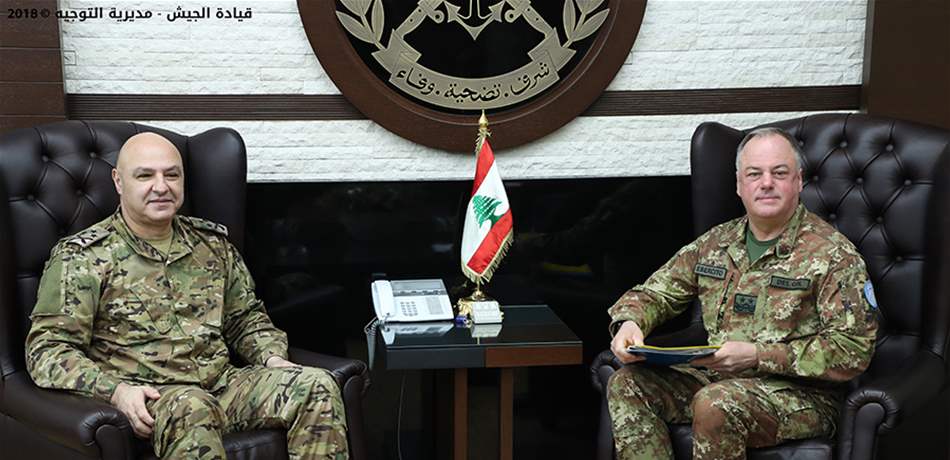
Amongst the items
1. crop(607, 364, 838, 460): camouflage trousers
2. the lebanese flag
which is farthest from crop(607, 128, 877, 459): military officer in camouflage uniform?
the lebanese flag

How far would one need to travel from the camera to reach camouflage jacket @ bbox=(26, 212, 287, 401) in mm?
2889

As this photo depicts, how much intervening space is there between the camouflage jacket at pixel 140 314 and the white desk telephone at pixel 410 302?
328 mm

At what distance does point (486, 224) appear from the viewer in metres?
3.46

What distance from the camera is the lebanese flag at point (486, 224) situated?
3.45m

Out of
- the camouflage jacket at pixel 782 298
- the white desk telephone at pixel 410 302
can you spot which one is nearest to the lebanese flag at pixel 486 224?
the white desk telephone at pixel 410 302

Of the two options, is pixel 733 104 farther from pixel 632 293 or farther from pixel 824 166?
pixel 632 293

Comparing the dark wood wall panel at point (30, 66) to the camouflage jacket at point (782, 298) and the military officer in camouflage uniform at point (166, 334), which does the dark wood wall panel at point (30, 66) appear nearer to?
the military officer in camouflage uniform at point (166, 334)

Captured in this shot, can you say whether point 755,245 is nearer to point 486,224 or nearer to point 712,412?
point 712,412

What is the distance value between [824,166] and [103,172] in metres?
2.24

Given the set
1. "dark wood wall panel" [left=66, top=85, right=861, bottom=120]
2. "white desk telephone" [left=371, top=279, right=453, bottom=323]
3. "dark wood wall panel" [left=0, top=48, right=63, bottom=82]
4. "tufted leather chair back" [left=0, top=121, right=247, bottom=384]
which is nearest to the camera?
"tufted leather chair back" [left=0, top=121, right=247, bottom=384]

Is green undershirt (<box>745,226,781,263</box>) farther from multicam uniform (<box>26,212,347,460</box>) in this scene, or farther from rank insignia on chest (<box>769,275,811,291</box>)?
multicam uniform (<box>26,212,347,460</box>)

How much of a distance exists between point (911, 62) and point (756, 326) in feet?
4.53

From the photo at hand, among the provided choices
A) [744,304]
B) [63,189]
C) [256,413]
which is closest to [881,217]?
[744,304]

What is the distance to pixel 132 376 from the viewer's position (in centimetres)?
301
